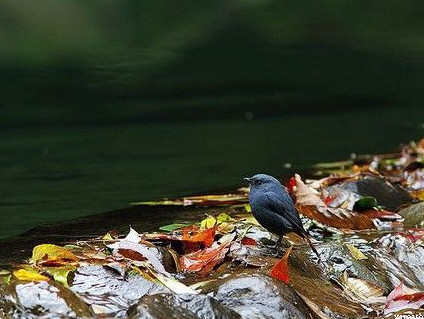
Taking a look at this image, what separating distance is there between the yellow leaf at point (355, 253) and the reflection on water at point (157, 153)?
279 centimetres

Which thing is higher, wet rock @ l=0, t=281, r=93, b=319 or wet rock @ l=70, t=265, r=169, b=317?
wet rock @ l=0, t=281, r=93, b=319

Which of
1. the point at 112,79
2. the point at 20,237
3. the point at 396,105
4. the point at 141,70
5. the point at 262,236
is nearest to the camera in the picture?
the point at 262,236

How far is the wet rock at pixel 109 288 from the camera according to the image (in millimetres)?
4254

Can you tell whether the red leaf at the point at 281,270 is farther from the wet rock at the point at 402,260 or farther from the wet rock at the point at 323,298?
the wet rock at the point at 402,260

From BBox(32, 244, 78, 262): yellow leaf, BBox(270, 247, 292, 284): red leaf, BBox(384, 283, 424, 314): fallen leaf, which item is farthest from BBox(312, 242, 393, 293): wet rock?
BBox(32, 244, 78, 262): yellow leaf

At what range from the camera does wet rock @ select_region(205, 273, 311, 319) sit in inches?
169

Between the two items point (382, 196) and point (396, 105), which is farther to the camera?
point (396, 105)

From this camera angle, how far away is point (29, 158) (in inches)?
487

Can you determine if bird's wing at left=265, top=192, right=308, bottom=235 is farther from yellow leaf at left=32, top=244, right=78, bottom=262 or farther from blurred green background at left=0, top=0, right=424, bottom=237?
blurred green background at left=0, top=0, right=424, bottom=237

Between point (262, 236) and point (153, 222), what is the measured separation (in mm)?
1587

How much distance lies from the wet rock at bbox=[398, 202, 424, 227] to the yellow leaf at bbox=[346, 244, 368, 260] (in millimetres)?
1237

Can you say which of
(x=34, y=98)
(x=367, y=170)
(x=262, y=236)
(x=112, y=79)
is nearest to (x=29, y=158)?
(x=367, y=170)

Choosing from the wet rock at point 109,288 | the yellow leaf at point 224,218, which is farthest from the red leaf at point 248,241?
the wet rock at point 109,288

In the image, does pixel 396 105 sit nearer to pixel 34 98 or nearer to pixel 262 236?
pixel 34 98
